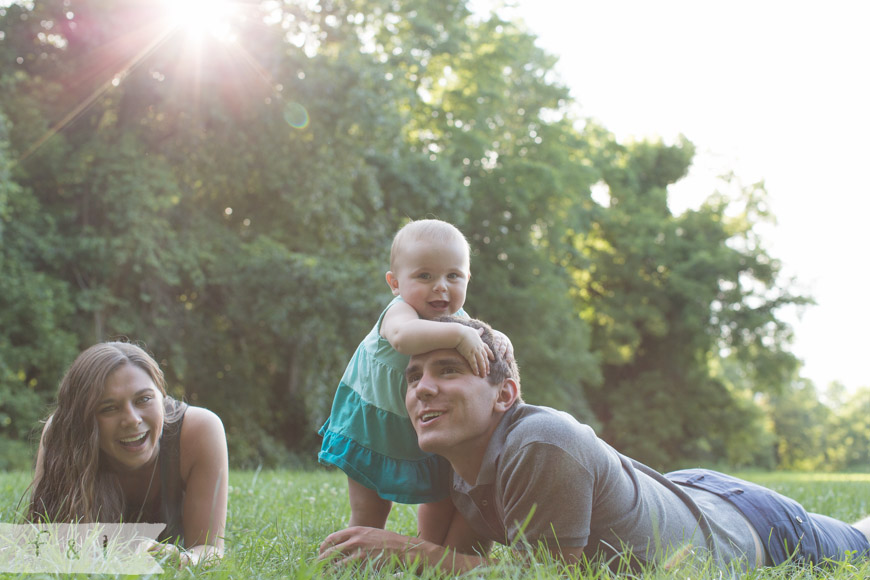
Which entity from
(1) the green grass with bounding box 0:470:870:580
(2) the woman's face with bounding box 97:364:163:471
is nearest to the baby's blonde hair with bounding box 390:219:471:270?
(2) the woman's face with bounding box 97:364:163:471

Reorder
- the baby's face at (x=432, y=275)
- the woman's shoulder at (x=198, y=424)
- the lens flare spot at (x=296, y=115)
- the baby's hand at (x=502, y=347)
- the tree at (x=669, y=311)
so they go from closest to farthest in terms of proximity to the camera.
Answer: the baby's hand at (x=502, y=347) < the baby's face at (x=432, y=275) < the woman's shoulder at (x=198, y=424) < the lens flare spot at (x=296, y=115) < the tree at (x=669, y=311)

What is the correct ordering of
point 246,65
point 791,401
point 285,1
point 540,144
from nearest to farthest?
point 246,65 < point 285,1 < point 540,144 < point 791,401

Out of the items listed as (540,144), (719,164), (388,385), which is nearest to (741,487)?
(388,385)

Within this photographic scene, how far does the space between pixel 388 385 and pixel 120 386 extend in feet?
4.07

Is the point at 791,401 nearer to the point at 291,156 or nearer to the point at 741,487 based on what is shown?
the point at 291,156

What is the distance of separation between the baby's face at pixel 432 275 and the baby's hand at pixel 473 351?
661mm

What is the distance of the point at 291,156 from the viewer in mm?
16984

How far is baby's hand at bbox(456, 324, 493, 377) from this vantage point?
3.11 m

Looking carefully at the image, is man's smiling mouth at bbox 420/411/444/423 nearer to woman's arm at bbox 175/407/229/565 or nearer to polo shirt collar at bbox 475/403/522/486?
polo shirt collar at bbox 475/403/522/486

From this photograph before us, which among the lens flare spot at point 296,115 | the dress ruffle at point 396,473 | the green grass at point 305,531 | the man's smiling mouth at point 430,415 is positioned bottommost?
the green grass at point 305,531

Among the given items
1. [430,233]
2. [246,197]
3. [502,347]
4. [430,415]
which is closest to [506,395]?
[502,347]

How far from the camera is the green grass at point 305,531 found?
2.74 metres

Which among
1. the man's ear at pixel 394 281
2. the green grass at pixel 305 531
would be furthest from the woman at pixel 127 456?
the man's ear at pixel 394 281

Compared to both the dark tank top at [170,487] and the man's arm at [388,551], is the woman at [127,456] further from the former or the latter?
the man's arm at [388,551]
